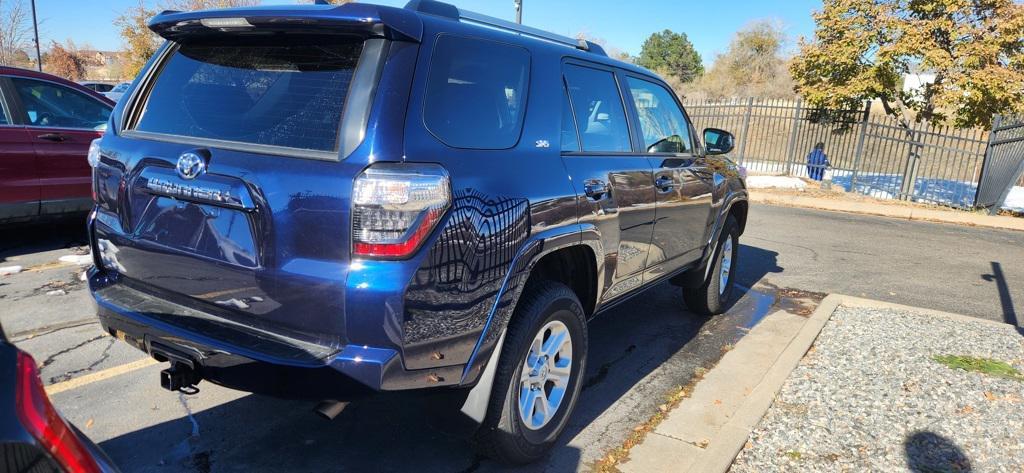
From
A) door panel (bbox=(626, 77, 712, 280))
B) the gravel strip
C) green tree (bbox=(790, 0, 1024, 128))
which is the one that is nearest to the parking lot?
the gravel strip

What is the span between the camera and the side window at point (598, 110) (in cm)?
337

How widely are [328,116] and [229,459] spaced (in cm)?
165

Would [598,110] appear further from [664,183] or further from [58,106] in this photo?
[58,106]

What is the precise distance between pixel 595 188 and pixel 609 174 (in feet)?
0.70

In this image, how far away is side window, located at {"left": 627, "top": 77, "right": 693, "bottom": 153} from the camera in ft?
13.5

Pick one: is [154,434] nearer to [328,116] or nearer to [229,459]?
[229,459]

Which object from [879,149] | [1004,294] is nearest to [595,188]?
[1004,294]

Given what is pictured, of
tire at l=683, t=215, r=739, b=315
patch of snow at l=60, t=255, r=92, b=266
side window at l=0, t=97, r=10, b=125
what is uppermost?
side window at l=0, t=97, r=10, b=125

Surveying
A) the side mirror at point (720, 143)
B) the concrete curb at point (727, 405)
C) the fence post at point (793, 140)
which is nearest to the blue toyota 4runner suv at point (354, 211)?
the concrete curb at point (727, 405)

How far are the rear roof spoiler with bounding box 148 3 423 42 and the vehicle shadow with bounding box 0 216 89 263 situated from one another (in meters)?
4.86

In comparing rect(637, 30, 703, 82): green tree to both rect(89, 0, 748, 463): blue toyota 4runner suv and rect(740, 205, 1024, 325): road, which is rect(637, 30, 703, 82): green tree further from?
rect(89, 0, 748, 463): blue toyota 4runner suv

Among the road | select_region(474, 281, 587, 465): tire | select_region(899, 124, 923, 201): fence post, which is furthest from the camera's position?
select_region(899, 124, 923, 201): fence post

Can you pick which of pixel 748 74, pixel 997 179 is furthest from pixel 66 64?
pixel 997 179

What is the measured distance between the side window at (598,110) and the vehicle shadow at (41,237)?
218 inches
